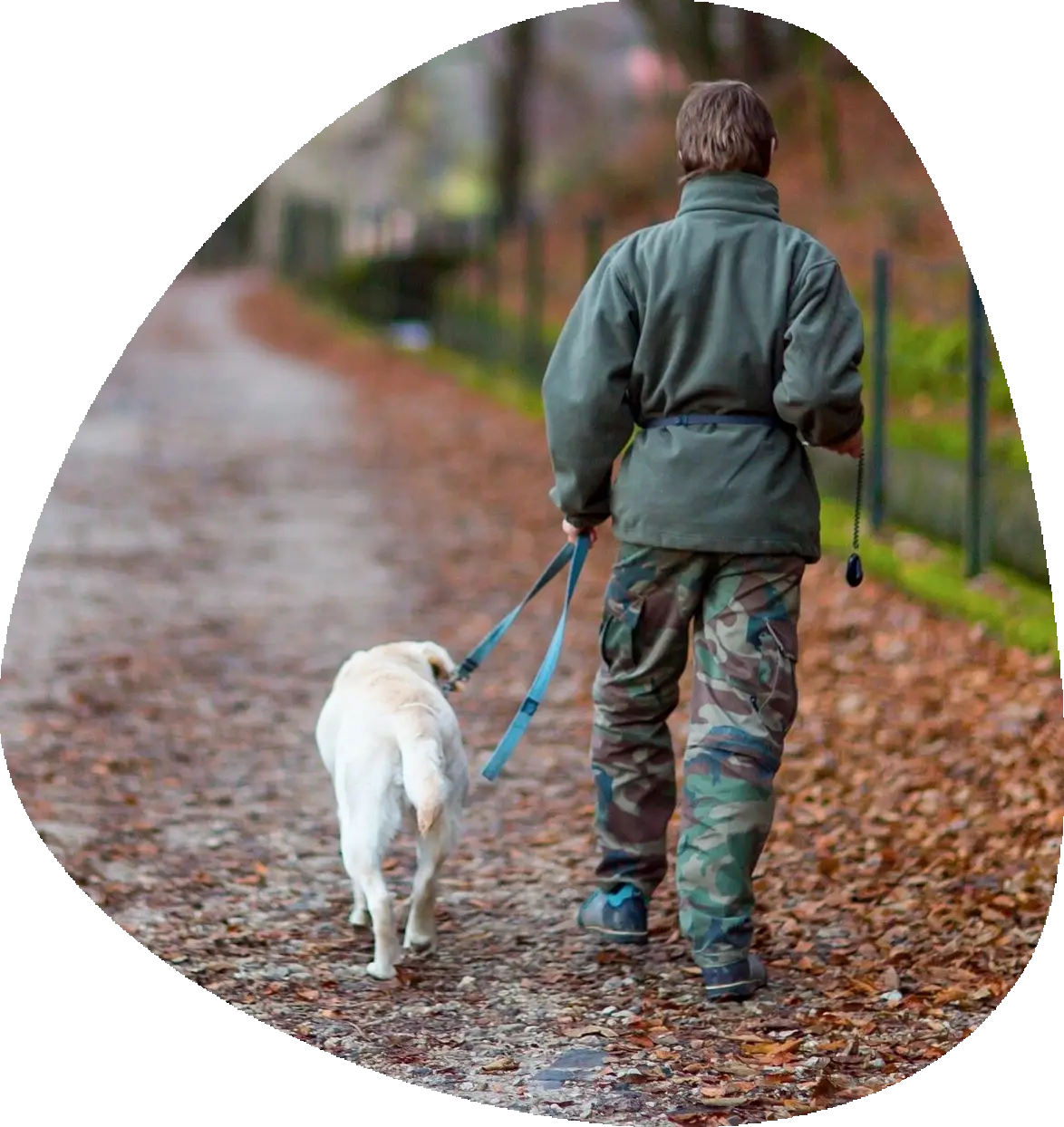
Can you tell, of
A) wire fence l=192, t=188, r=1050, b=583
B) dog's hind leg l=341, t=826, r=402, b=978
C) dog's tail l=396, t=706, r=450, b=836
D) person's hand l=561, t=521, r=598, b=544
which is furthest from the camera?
wire fence l=192, t=188, r=1050, b=583

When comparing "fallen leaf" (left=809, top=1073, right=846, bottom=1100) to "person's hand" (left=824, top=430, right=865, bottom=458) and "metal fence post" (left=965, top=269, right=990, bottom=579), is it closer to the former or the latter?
"person's hand" (left=824, top=430, right=865, bottom=458)

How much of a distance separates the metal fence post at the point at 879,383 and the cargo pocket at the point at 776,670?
6.12 meters

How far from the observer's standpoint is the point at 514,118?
3064 centimetres

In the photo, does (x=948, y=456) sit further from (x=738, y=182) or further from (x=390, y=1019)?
(x=390, y=1019)

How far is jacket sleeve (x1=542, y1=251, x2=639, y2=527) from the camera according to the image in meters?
4.63

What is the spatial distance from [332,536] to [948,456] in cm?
474

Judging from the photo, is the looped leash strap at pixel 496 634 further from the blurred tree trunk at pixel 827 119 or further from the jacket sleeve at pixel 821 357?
the blurred tree trunk at pixel 827 119

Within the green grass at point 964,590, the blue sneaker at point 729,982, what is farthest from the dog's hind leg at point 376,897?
the green grass at point 964,590

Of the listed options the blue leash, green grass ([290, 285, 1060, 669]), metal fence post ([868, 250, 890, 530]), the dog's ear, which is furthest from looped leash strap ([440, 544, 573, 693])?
metal fence post ([868, 250, 890, 530])

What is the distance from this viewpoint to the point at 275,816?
256 inches

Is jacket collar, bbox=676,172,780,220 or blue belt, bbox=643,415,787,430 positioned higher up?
jacket collar, bbox=676,172,780,220

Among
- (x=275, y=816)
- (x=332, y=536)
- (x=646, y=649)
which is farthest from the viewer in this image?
(x=332, y=536)

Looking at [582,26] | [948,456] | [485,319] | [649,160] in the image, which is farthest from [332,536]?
[582,26]

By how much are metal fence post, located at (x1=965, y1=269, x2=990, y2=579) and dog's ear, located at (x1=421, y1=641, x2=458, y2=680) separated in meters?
4.59
